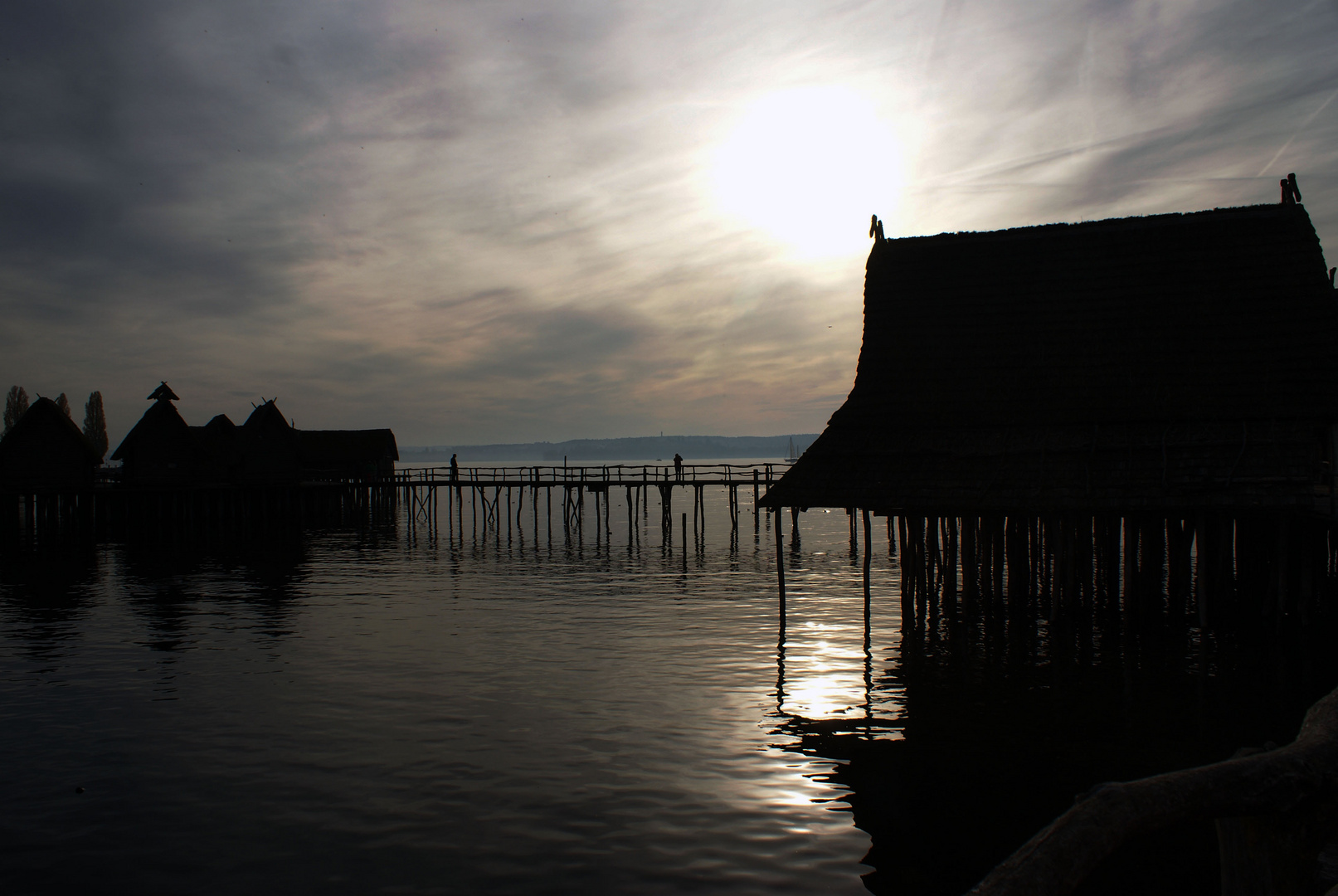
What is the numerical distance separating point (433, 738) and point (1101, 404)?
14638 mm

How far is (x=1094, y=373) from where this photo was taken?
63.8 ft

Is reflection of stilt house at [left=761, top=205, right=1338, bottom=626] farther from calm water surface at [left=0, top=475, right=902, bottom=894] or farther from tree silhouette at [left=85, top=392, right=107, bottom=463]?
tree silhouette at [left=85, top=392, right=107, bottom=463]

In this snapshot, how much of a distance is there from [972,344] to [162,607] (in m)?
22.4

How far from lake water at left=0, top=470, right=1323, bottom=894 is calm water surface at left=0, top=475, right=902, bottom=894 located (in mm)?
51

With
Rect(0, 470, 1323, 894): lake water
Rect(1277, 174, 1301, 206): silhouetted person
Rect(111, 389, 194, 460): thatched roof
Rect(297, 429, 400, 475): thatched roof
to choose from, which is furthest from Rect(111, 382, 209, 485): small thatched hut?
Rect(1277, 174, 1301, 206): silhouetted person

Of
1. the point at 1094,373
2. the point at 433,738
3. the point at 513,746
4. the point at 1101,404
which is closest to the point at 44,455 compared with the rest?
the point at 433,738

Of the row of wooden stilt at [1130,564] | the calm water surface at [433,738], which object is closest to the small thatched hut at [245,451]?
the calm water surface at [433,738]

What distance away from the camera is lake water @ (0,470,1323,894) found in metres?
9.11

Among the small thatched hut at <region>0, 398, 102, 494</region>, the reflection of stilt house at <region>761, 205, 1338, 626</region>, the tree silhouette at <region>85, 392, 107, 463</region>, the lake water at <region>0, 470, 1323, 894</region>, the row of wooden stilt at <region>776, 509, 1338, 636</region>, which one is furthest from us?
the tree silhouette at <region>85, 392, 107, 463</region>

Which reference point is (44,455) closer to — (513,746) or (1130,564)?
(513,746)

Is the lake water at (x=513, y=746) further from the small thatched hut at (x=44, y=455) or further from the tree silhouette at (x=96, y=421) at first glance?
the tree silhouette at (x=96, y=421)

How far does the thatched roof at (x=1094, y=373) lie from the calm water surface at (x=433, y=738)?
13.6ft

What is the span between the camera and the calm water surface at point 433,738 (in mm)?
9133

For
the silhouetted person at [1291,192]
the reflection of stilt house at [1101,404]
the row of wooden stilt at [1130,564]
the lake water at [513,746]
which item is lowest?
the lake water at [513,746]
